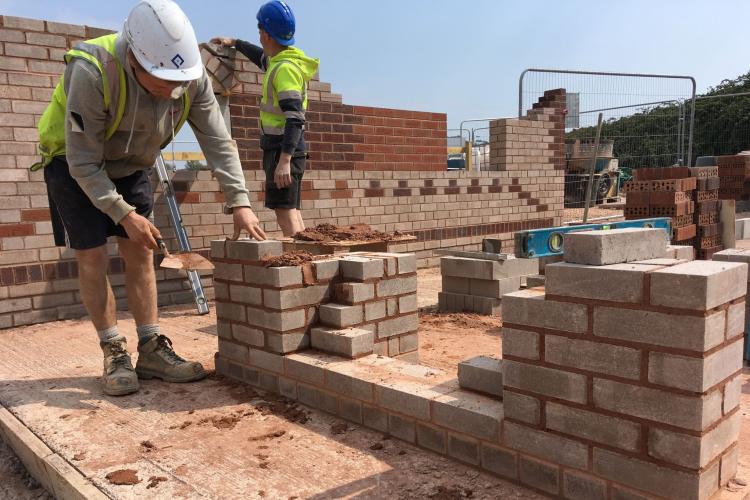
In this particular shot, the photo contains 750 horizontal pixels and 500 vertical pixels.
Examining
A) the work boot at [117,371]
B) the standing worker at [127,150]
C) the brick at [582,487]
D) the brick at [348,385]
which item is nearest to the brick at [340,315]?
the brick at [348,385]

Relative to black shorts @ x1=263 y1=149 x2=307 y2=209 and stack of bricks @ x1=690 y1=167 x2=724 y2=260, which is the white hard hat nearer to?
black shorts @ x1=263 y1=149 x2=307 y2=209

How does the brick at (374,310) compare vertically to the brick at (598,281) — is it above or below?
below

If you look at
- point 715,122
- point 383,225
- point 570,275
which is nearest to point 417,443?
point 570,275

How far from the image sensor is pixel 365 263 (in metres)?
3.09

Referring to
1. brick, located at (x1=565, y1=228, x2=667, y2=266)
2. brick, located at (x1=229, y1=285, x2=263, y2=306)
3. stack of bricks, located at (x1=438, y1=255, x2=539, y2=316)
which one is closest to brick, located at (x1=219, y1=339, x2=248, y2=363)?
brick, located at (x1=229, y1=285, x2=263, y2=306)

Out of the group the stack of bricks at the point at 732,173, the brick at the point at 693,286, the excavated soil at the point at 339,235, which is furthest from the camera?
the stack of bricks at the point at 732,173

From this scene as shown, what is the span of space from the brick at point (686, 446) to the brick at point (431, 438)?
2.60ft

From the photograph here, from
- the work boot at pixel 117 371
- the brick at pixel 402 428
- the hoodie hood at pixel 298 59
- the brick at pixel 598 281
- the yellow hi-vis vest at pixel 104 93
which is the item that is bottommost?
the brick at pixel 402 428

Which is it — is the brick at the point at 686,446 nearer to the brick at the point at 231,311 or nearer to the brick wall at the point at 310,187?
the brick at the point at 231,311

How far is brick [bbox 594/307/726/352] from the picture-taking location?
5.32 ft

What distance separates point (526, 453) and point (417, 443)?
0.51 m

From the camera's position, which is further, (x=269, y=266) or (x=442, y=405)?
(x=269, y=266)

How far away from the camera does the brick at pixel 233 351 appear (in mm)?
3217

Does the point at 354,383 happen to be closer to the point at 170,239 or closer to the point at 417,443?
the point at 417,443
